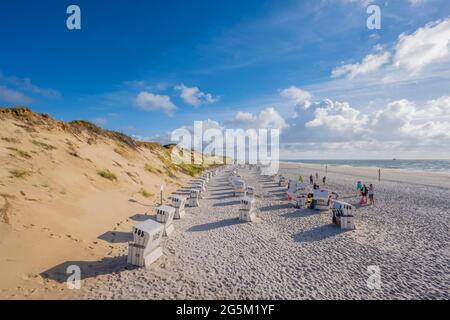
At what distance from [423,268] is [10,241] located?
1471cm

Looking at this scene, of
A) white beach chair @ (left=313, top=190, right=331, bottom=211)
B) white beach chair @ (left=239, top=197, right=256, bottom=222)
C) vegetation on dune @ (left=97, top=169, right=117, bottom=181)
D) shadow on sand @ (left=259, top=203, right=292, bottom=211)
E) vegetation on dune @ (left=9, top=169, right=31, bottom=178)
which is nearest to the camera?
vegetation on dune @ (left=9, top=169, right=31, bottom=178)

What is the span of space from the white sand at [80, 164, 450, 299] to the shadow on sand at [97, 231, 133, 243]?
925 millimetres

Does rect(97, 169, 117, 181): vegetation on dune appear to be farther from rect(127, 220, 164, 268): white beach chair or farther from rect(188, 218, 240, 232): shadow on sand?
rect(127, 220, 164, 268): white beach chair

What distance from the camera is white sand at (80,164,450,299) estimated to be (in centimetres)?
738

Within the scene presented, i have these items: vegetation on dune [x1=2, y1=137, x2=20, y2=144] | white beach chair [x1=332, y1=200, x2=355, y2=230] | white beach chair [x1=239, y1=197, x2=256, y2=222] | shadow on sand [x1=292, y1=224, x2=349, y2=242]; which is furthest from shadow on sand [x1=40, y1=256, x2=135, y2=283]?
vegetation on dune [x1=2, y1=137, x2=20, y2=144]

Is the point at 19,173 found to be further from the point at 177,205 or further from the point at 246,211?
the point at 246,211

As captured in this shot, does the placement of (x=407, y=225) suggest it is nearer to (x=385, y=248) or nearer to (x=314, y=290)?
(x=385, y=248)

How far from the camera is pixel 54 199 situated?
12.6 meters

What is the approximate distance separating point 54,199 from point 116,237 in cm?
408

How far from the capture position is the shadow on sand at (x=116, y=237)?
1127 centimetres

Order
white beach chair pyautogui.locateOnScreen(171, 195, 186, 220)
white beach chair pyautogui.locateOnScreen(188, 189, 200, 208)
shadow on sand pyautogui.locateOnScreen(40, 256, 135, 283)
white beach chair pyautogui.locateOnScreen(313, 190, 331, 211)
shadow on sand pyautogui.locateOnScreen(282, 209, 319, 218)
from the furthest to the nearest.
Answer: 1. white beach chair pyautogui.locateOnScreen(188, 189, 200, 208)
2. white beach chair pyautogui.locateOnScreen(313, 190, 331, 211)
3. shadow on sand pyautogui.locateOnScreen(282, 209, 319, 218)
4. white beach chair pyautogui.locateOnScreen(171, 195, 186, 220)
5. shadow on sand pyautogui.locateOnScreen(40, 256, 135, 283)

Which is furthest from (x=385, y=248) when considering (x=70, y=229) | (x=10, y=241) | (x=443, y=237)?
(x=10, y=241)

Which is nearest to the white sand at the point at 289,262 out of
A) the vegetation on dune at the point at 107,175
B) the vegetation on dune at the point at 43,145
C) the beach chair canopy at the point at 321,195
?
the beach chair canopy at the point at 321,195
